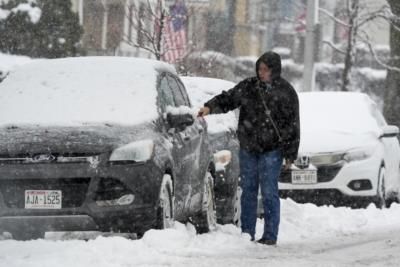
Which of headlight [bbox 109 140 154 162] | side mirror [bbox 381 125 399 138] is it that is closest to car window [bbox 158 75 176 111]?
headlight [bbox 109 140 154 162]

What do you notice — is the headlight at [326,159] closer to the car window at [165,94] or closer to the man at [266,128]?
the man at [266,128]

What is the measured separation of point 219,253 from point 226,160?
279 cm

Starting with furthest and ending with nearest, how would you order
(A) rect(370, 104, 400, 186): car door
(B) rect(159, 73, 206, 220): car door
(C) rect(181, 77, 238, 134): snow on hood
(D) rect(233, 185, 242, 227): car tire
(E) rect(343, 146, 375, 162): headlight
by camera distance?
(A) rect(370, 104, 400, 186): car door
(E) rect(343, 146, 375, 162): headlight
(C) rect(181, 77, 238, 134): snow on hood
(D) rect(233, 185, 242, 227): car tire
(B) rect(159, 73, 206, 220): car door

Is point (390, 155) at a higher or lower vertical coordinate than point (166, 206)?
lower

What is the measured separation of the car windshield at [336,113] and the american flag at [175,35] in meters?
4.68

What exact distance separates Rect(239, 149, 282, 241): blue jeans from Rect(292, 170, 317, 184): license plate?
10.5 ft

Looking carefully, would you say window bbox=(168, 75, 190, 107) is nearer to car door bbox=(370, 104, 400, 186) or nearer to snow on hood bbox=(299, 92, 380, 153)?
snow on hood bbox=(299, 92, 380, 153)

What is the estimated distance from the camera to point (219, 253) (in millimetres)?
8453

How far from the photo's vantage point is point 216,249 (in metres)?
8.70

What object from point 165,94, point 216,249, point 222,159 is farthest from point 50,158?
point 222,159

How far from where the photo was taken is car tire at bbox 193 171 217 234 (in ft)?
33.3

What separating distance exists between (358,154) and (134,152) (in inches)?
215

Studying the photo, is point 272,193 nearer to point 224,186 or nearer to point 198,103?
point 224,186

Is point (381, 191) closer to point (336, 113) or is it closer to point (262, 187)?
point (336, 113)
